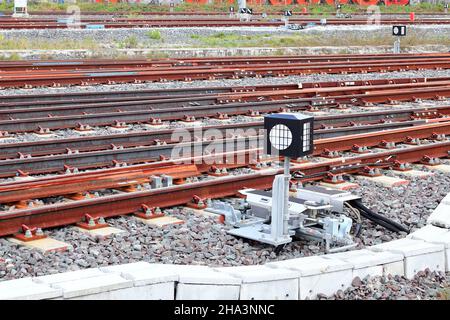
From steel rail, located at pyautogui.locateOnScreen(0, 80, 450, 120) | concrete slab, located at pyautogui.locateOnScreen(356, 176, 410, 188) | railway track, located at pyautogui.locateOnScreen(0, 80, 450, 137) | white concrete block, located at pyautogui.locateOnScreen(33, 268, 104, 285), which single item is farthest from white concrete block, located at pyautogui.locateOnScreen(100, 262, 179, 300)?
steel rail, located at pyautogui.locateOnScreen(0, 80, 450, 120)

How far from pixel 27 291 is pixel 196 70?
1680 cm

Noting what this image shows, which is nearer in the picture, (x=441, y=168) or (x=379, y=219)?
(x=379, y=219)

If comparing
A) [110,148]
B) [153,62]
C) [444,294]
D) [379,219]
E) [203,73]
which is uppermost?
[153,62]

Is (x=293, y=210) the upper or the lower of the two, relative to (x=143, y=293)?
upper

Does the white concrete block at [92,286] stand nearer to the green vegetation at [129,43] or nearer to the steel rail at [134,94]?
the steel rail at [134,94]

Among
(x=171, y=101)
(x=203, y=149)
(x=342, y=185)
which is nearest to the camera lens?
(x=342, y=185)

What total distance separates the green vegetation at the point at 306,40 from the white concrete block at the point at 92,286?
84.8 feet

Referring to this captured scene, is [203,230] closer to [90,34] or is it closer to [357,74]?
[357,74]

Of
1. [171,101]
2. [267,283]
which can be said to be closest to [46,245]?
[267,283]

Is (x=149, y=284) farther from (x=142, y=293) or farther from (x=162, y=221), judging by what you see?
(x=162, y=221)

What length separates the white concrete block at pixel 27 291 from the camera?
5820 mm

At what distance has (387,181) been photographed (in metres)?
11.0

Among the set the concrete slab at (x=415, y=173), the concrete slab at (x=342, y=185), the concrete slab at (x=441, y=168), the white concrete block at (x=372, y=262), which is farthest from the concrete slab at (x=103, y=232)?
the concrete slab at (x=441, y=168)
